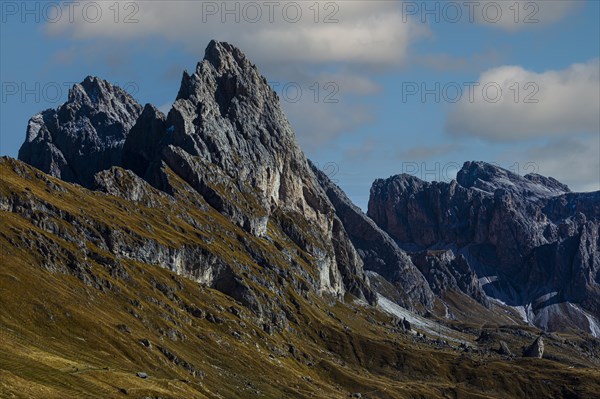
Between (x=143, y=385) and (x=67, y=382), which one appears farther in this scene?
(x=143, y=385)

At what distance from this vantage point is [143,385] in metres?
179

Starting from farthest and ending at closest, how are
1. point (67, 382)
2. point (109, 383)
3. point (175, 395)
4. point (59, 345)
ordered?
point (59, 345), point (175, 395), point (109, 383), point (67, 382)

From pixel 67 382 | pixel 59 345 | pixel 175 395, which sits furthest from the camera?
pixel 59 345

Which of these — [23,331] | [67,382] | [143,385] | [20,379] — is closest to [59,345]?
[23,331]

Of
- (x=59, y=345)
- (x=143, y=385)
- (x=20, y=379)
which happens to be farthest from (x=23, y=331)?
(x=20, y=379)

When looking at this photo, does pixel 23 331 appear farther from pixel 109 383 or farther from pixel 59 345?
pixel 109 383

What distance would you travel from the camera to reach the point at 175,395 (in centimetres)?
18350

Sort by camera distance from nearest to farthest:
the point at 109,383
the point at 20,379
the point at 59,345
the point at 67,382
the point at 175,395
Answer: the point at 20,379, the point at 67,382, the point at 109,383, the point at 175,395, the point at 59,345

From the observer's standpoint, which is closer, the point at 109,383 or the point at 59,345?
the point at 109,383

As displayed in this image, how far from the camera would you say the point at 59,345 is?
648 ft

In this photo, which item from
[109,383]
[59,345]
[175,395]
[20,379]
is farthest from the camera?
[59,345]

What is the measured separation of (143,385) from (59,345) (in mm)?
28840

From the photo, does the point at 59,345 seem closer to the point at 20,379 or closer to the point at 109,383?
the point at 109,383

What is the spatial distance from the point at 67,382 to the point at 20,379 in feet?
49.6
